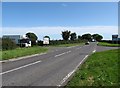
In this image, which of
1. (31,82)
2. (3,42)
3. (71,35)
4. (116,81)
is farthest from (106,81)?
(71,35)

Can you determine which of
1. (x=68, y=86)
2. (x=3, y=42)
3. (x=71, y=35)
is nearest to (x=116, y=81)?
(x=68, y=86)

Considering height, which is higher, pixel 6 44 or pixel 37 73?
pixel 6 44

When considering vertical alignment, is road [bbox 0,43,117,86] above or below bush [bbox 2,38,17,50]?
below

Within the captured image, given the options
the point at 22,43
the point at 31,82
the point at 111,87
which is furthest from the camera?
the point at 22,43

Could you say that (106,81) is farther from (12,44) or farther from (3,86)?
(12,44)

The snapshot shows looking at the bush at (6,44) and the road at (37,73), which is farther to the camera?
the bush at (6,44)

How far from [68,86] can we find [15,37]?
238ft

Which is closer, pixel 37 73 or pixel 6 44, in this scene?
pixel 37 73

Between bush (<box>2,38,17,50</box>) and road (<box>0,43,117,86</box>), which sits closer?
road (<box>0,43,117,86</box>)

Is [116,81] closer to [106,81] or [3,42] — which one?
[106,81]

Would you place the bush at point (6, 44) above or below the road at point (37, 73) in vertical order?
above

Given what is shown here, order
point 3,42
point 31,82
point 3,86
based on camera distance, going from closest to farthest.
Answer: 1. point 3,86
2. point 31,82
3. point 3,42

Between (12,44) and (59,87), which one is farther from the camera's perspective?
(12,44)

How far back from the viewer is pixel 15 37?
266 feet
